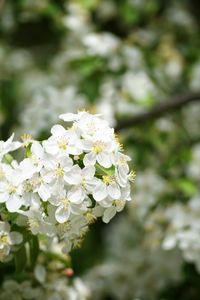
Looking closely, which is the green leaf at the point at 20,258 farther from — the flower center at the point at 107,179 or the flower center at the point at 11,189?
the flower center at the point at 107,179

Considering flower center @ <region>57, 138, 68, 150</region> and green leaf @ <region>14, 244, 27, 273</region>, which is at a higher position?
flower center @ <region>57, 138, 68, 150</region>

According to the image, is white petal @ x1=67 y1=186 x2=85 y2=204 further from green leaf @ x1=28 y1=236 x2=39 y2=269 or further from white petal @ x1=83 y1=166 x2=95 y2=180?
green leaf @ x1=28 y1=236 x2=39 y2=269

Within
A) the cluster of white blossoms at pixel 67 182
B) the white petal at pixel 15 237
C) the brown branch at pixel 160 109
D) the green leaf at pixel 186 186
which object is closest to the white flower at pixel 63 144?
the cluster of white blossoms at pixel 67 182

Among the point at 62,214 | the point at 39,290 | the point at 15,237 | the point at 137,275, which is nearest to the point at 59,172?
the point at 62,214

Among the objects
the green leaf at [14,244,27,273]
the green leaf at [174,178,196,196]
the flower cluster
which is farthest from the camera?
the green leaf at [174,178,196,196]

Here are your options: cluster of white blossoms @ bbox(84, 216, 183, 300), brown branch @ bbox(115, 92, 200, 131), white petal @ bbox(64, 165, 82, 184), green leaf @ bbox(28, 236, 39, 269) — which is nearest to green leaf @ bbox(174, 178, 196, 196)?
cluster of white blossoms @ bbox(84, 216, 183, 300)

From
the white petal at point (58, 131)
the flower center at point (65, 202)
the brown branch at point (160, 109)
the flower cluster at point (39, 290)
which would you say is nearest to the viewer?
the flower center at point (65, 202)

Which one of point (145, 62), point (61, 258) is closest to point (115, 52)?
point (145, 62)
